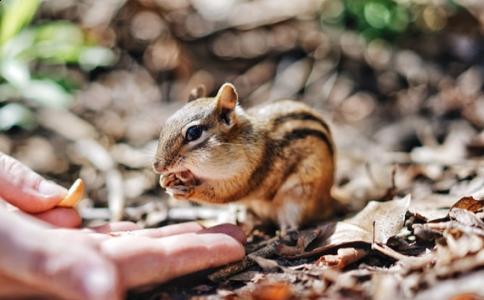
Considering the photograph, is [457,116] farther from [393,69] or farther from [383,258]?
[383,258]

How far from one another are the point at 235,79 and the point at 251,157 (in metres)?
3.31

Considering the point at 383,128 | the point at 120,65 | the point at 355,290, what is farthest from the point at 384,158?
the point at 120,65

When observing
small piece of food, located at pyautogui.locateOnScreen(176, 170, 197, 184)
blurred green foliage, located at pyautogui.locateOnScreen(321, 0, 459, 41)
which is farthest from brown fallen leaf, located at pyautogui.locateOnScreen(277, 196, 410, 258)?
blurred green foliage, located at pyautogui.locateOnScreen(321, 0, 459, 41)

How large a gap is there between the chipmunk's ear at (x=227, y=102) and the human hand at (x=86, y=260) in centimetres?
115

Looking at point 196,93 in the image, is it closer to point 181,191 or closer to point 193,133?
point 193,133

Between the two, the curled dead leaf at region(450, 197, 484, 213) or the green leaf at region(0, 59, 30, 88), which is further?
the green leaf at region(0, 59, 30, 88)

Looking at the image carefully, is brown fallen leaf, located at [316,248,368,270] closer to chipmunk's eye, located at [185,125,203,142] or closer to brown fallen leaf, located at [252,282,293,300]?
brown fallen leaf, located at [252,282,293,300]

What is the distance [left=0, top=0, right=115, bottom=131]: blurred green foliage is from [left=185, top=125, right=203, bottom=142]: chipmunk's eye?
192 cm

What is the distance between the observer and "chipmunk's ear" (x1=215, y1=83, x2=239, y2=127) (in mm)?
4367

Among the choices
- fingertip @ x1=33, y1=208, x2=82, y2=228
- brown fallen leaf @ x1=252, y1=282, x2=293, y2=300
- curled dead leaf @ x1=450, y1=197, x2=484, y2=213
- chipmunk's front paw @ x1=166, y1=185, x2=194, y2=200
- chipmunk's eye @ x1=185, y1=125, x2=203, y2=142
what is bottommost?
brown fallen leaf @ x1=252, y1=282, x2=293, y2=300

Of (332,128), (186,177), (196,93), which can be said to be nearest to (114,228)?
(186,177)

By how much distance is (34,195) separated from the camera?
3.94 m

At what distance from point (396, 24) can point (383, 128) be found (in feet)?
4.13

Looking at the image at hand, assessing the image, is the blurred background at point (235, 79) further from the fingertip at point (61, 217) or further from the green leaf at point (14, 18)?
the fingertip at point (61, 217)
